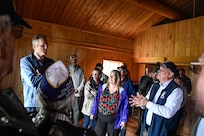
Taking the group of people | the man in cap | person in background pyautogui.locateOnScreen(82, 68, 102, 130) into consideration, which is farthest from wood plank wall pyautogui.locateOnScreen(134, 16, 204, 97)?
the man in cap

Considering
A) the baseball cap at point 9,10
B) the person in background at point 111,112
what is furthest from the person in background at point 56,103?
the person in background at point 111,112

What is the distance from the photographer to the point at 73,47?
583cm

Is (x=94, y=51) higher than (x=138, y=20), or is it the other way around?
(x=138, y=20)

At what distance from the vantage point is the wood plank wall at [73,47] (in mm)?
4949

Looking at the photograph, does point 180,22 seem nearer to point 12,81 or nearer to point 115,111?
point 115,111

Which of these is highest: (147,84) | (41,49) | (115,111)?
(41,49)

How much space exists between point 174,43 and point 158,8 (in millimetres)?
1209

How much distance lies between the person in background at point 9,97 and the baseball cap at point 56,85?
8.3 inches

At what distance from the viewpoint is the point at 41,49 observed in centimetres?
174

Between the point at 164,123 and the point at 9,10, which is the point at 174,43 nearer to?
the point at 164,123

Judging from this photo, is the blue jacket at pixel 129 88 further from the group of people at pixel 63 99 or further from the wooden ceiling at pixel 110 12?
the wooden ceiling at pixel 110 12

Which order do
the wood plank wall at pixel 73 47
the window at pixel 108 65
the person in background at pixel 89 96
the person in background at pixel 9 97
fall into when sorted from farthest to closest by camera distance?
the window at pixel 108 65
the wood plank wall at pixel 73 47
the person in background at pixel 89 96
the person in background at pixel 9 97

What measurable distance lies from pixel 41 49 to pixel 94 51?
457cm

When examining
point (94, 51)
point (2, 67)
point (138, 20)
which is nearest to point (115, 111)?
point (2, 67)
